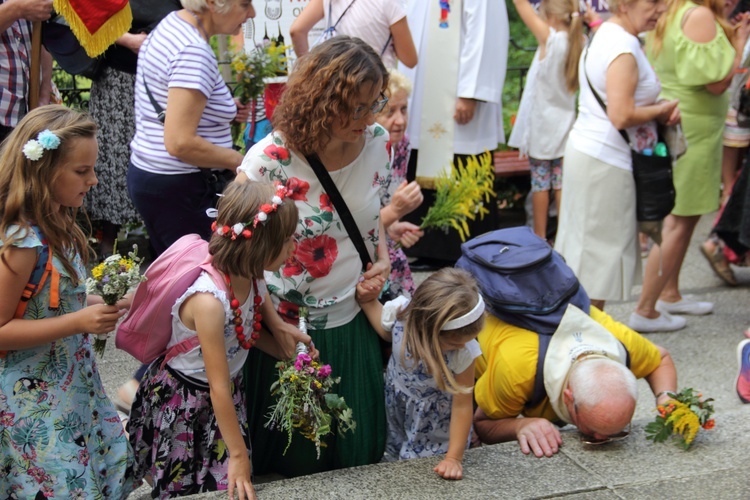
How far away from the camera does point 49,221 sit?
2633 millimetres

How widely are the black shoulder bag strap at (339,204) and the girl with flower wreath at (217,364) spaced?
198mm

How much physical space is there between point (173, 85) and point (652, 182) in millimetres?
2478

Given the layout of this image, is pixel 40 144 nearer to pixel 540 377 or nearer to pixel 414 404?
pixel 414 404

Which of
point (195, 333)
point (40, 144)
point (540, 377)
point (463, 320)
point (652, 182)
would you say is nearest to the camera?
point (40, 144)

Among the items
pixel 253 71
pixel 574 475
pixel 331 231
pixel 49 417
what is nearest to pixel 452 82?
pixel 253 71

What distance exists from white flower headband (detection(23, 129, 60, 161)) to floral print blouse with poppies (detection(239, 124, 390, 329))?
2.15ft

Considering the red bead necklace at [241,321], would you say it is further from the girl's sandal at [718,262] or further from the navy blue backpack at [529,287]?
the girl's sandal at [718,262]

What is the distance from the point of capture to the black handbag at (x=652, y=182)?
464cm

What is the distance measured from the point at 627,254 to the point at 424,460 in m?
2.18

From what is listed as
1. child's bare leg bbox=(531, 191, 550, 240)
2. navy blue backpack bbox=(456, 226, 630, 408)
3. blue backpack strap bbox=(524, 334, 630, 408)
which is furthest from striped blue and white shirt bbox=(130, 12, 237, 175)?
child's bare leg bbox=(531, 191, 550, 240)

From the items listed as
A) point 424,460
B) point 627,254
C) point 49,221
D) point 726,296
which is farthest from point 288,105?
point 726,296

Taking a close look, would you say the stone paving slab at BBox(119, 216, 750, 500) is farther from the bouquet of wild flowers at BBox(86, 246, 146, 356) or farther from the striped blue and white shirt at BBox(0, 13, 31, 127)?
the striped blue and white shirt at BBox(0, 13, 31, 127)

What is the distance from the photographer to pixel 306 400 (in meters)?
2.78

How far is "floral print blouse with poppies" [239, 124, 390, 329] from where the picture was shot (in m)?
3.06
